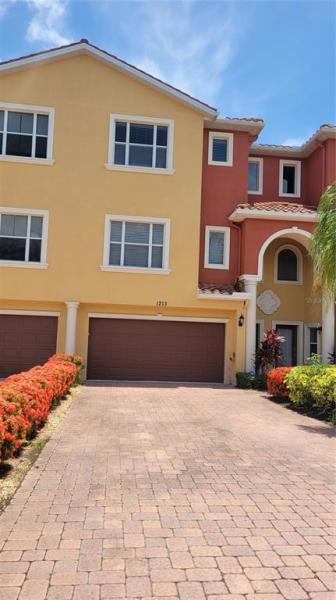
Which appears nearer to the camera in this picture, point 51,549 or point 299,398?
point 51,549

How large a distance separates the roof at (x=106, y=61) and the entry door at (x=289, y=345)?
888 cm

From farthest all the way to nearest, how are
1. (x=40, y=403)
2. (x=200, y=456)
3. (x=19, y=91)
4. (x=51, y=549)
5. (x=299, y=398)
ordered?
(x=19, y=91), (x=299, y=398), (x=40, y=403), (x=200, y=456), (x=51, y=549)

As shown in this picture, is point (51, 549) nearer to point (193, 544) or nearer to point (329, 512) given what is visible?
point (193, 544)

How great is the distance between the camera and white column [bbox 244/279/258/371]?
55.3 ft

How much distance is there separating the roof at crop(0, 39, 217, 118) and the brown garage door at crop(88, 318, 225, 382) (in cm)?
799

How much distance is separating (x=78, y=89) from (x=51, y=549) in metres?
16.2

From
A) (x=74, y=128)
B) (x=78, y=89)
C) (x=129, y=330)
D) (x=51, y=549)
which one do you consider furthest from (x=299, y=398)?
(x=78, y=89)

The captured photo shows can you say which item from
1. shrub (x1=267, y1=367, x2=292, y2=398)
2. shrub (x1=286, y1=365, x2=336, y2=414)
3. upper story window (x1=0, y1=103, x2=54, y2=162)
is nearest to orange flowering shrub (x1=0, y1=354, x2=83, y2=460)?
shrub (x1=286, y1=365, x2=336, y2=414)

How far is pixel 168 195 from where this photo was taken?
17.0 meters

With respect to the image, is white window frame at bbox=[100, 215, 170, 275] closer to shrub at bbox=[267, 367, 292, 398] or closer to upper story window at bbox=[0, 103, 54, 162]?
upper story window at bbox=[0, 103, 54, 162]

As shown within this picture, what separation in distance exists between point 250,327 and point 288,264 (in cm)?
416

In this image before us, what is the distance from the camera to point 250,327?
669 inches

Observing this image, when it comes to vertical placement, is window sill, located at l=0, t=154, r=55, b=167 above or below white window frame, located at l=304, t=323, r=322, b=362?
above

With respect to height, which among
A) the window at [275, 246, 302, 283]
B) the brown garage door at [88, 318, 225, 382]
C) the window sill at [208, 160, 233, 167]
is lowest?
the brown garage door at [88, 318, 225, 382]
